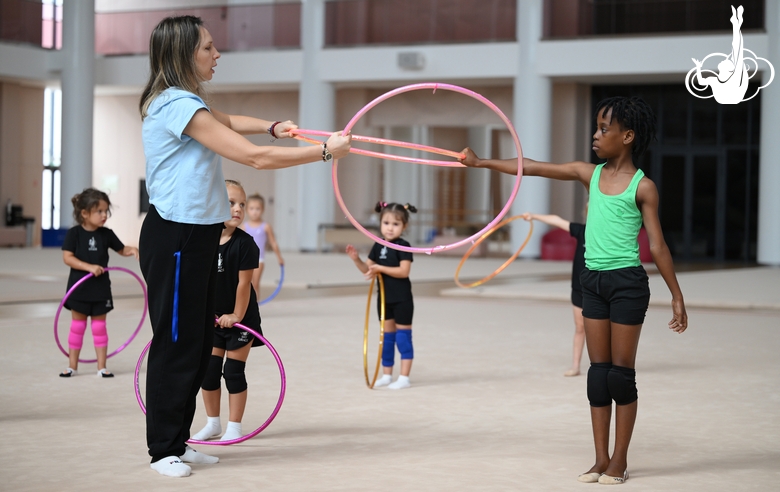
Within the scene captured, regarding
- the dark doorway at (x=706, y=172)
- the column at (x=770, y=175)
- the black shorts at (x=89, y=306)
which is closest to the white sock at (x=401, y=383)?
the black shorts at (x=89, y=306)

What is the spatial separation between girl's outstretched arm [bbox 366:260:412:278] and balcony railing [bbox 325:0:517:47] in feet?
62.2

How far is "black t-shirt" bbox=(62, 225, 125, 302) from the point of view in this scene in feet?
24.3

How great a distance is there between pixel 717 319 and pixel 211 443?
842 centimetres

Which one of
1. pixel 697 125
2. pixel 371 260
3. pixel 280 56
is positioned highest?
pixel 280 56

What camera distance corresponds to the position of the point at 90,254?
7508 millimetres

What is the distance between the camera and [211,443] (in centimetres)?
487

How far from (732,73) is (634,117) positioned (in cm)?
2197

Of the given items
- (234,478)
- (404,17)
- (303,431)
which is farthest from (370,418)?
(404,17)

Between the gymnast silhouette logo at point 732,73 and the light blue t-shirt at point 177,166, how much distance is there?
18.5m

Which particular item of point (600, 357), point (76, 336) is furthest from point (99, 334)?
point (600, 357)

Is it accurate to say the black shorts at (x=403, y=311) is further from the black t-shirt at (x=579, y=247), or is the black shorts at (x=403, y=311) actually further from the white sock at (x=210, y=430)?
the white sock at (x=210, y=430)

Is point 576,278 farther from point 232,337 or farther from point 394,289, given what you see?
point 232,337

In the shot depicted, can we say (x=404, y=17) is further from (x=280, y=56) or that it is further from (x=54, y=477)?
(x=54, y=477)

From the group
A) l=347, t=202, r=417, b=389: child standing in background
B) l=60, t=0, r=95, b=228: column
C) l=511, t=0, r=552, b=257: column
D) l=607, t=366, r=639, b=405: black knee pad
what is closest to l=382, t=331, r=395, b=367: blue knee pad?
l=347, t=202, r=417, b=389: child standing in background
